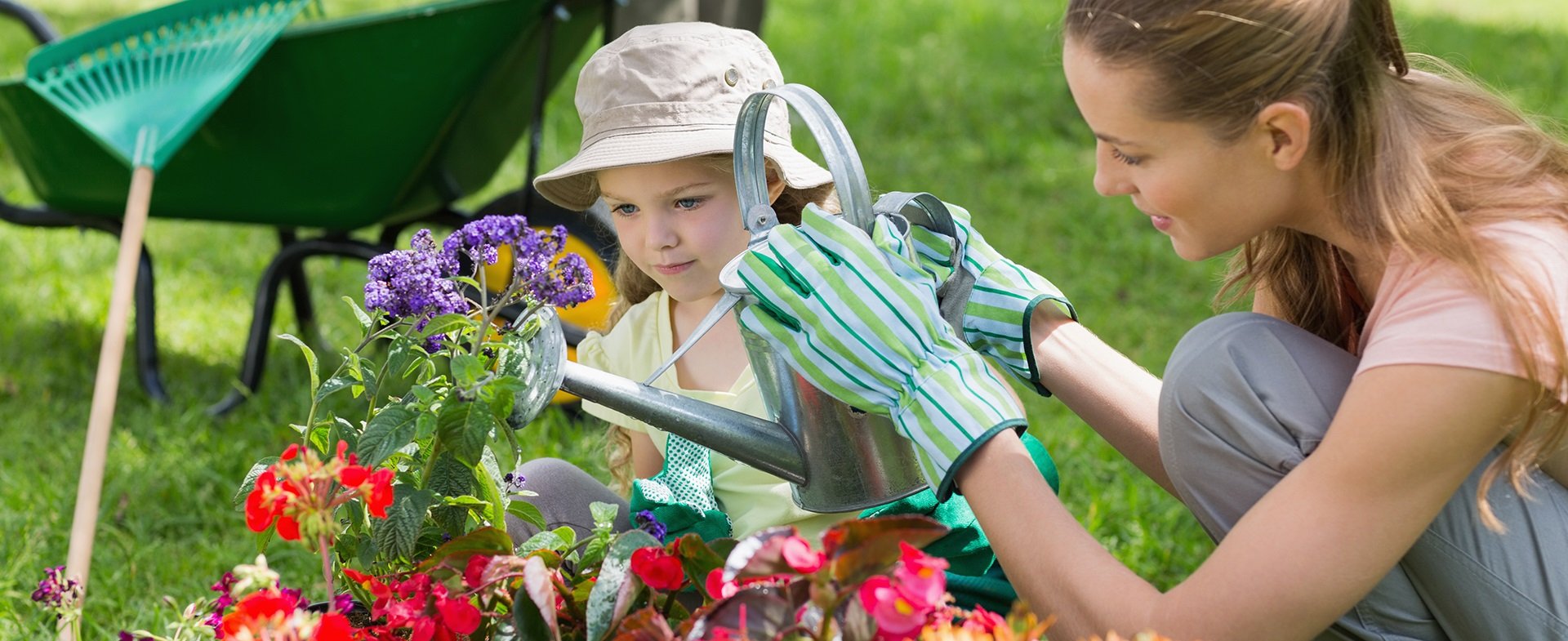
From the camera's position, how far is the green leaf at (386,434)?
110 centimetres

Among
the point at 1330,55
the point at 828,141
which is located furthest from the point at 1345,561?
the point at 828,141

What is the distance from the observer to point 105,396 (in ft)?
6.79

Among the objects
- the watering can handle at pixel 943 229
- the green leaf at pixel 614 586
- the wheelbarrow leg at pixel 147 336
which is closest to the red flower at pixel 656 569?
the green leaf at pixel 614 586

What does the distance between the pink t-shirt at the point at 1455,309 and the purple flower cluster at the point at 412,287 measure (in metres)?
0.74

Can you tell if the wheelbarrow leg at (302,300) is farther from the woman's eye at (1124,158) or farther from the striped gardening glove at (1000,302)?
the woman's eye at (1124,158)

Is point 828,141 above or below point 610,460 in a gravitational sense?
above

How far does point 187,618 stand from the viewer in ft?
3.77

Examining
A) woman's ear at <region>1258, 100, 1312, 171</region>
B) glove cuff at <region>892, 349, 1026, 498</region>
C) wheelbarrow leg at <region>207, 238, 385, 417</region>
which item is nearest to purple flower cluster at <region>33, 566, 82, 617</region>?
glove cuff at <region>892, 349, 1026, 498</region>

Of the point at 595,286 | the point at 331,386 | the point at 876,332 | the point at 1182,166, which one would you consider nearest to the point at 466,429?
the point at 331,386

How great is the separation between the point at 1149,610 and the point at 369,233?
3213mm

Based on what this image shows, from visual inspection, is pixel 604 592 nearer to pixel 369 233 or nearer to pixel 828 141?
pixel 828 141

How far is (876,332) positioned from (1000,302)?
0.32 metres

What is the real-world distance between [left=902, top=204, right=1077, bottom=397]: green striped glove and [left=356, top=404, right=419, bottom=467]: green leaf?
1.92ft

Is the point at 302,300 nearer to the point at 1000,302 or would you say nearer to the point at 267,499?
the point at 1000,302
